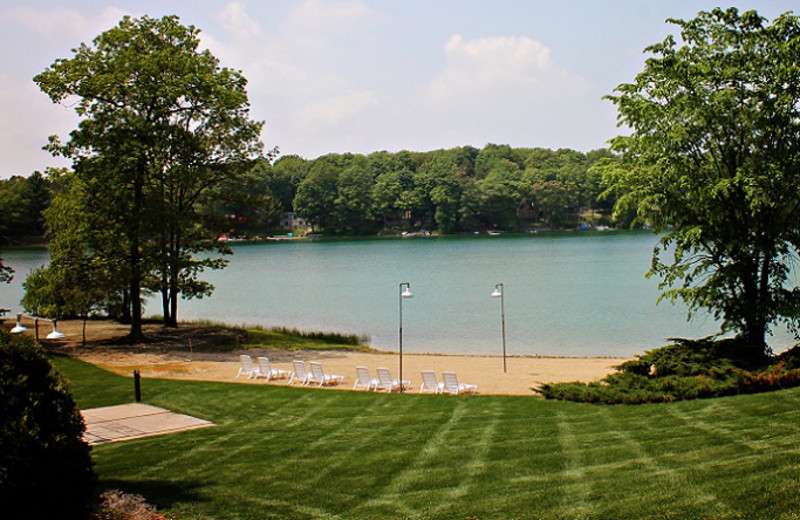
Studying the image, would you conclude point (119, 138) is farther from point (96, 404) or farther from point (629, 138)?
point (629, 138)

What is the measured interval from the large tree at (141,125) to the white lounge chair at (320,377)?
451 inches

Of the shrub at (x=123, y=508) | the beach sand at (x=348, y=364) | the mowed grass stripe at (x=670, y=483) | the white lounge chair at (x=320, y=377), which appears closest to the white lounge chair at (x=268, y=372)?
the beach sand at (x=348, y=364)

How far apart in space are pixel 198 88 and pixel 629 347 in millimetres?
23762

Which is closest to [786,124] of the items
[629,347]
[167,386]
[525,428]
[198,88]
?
[525,428]

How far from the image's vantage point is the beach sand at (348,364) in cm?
2264

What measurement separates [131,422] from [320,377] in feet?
25.6

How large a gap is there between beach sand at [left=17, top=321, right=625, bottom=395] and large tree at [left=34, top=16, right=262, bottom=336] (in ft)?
11.6

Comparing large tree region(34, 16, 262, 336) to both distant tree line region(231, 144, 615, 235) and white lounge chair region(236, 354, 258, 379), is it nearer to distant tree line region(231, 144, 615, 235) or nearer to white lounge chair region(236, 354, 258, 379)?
white lounge chair region(236, 354, 258, 379)

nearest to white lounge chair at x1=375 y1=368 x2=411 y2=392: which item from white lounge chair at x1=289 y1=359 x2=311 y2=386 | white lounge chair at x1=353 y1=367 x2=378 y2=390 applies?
white lounge chair at x1=353 y1=367 x2=378 y2=390

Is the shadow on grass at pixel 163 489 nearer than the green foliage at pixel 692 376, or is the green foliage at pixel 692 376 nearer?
the shadow on grass at pixel 163 489

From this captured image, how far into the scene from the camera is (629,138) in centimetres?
1975

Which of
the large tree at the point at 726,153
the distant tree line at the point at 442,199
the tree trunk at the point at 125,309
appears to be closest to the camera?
the large tree at the point at 726,153

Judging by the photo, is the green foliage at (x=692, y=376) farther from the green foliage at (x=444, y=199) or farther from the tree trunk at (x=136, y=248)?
the green foliage at (x=444, y=199)

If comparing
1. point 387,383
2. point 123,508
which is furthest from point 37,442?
point 387,383
